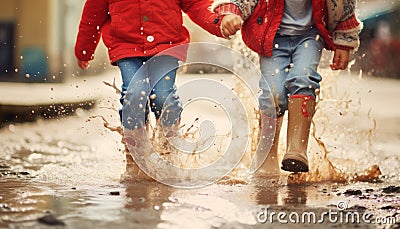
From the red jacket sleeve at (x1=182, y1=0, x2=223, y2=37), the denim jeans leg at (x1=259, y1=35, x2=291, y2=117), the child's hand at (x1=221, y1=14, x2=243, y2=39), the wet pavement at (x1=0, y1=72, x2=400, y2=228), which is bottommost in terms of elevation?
the wet pavement at (x1=0, y1=72, x2=400, y2=228)

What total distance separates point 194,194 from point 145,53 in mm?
1122

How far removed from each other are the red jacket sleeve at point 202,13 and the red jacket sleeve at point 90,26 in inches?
20.5

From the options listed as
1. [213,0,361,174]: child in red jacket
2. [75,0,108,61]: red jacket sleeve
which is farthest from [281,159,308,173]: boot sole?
[75,0,108,61]: red jacket sleeve

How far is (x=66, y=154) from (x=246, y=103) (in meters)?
1.68

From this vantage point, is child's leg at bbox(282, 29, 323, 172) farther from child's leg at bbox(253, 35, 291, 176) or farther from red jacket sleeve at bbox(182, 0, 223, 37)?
red jacket sleeve at bbox(182, 0, 223, 37)

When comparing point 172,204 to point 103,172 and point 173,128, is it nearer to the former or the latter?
point 173,128

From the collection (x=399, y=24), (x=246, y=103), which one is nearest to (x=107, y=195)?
(x=246, y=103)

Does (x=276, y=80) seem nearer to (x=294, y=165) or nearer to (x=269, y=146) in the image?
(x=269, y=146)

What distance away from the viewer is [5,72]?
65.5 ft

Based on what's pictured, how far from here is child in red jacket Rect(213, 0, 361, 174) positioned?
16.6ft

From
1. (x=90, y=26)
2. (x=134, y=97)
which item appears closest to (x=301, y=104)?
(x=134, y=97)

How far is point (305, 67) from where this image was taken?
5031 millimetres

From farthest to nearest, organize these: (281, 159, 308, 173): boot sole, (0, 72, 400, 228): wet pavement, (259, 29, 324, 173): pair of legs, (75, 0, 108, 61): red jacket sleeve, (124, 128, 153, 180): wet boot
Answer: (75, 0, 108, 61): red jacket sleeve, (124, 128, 153, 180): wet boot, (259, 29, 324, 173): pair of legs, (281, 159, 308, 173): boot sole, (0, 72, 400, 228): wet pavement

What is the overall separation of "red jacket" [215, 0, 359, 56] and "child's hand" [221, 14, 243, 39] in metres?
0.07
